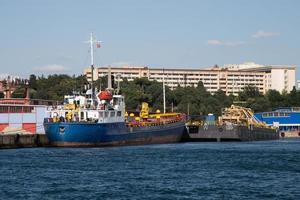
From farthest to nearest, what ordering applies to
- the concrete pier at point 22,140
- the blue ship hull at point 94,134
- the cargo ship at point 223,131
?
1. the cargo ship at point 223,131
2. the concrete pier at point 22,140
3. the blue ship hull at point 94,134

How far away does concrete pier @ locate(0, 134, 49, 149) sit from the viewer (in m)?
94.2

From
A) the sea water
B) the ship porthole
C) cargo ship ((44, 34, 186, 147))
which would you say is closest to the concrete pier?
cargo ship ((44, 34, 186, 147))

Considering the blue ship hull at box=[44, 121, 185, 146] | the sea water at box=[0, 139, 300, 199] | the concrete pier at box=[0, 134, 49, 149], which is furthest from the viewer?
the concrete pier at box=[0, 134, 49, 149]

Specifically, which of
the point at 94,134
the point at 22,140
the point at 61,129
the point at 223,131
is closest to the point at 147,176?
the point at 61,129

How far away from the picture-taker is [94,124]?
91.8m

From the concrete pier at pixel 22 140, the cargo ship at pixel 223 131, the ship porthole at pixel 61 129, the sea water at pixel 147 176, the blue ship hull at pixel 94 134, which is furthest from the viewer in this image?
the cargo ship at pixel 223 131

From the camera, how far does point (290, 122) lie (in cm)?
16962

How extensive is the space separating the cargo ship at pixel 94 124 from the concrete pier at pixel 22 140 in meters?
3.10

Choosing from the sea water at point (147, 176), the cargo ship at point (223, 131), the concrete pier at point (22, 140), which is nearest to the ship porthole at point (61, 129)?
the concrete pier at point (22, 140)

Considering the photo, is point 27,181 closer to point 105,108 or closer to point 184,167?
point 184,167

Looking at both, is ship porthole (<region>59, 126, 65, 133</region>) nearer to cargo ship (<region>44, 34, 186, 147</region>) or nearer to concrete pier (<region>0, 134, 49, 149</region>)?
cargo ship (<region>44, 34, 186, 147</region>)

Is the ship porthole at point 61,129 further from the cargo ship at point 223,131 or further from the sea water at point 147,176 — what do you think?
the cargo ship at point 223,131

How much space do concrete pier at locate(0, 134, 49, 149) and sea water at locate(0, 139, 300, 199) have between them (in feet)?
41.2

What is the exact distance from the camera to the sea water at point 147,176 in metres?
47.7
